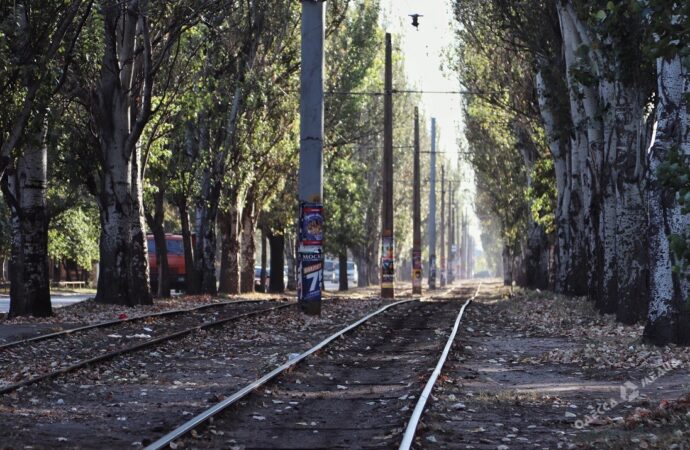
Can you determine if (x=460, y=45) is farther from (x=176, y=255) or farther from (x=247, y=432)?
(x=247, y=432)

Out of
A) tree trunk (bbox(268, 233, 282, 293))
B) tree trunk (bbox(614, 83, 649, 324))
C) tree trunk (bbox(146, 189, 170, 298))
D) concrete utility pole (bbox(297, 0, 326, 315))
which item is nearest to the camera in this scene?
tree trunk (bbox(614, 83, 649, 324))

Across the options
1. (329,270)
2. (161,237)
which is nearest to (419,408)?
(161,237)

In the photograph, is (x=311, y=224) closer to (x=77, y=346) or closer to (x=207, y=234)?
(x=77, y=346)

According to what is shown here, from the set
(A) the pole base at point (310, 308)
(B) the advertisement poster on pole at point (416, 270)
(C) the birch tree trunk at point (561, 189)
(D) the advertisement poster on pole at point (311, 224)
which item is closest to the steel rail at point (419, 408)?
(A) the pole base at point (310, 308)

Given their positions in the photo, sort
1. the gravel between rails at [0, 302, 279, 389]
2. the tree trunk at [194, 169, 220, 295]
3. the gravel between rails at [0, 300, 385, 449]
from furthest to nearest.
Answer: the tree trunk at [194, 169, 220, 295]
the gravel between rails at [0, 302, 279, 389]
the gravel between rails at [0, 300, 385, 449]

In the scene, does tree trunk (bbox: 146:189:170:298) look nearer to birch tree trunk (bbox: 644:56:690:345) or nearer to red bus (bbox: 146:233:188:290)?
red bus (bbox: 146:233:188:290)

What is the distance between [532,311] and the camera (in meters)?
31.2

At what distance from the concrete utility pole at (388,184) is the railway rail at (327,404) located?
24485 millimetres

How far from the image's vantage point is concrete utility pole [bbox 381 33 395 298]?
43.2 meters

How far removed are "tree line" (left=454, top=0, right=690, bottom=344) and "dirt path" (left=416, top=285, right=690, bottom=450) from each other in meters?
1.29

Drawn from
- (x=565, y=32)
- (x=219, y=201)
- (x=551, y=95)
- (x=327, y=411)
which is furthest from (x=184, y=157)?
(x=327, y=411)

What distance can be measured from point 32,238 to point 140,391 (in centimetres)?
1201

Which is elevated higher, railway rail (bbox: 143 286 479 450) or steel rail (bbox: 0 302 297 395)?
steel rail (bbox: 0 302 297 395)

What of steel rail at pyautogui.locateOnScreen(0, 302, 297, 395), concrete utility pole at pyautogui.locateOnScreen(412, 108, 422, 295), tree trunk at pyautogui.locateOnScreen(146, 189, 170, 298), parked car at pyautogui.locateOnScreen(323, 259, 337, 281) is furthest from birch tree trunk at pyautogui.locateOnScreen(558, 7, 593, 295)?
parked car at pyautogui.locateOnScreen(323, 259, 337, 281)
